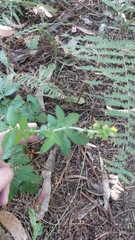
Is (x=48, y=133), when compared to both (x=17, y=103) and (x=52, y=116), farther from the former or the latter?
(x=17, y=103)

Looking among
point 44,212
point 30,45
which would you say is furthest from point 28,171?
point 30,45

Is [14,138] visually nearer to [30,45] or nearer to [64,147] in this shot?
[64,147]

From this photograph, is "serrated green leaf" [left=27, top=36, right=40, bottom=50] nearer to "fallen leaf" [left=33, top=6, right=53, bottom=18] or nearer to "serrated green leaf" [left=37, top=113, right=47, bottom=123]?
"fallen leaf" [left=33, top=6, right=53, bottom=18]

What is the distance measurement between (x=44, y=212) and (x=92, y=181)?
279 millimetres

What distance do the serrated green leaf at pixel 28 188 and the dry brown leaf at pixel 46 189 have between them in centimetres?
8

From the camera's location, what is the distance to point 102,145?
1.77 meters

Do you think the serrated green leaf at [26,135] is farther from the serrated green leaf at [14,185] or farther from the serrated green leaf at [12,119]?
the serrated green leaf at [14,185]

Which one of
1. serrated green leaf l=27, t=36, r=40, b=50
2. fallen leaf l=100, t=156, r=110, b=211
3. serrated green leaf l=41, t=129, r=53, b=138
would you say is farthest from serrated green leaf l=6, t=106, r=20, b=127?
serrated green leaf l=27, t=36, r=40, b=50

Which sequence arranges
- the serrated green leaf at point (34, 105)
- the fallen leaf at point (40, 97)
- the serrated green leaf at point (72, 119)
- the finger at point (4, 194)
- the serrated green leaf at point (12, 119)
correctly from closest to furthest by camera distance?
the serrated green leaf at point (72, 119) → the serrated green leaf at point (12, 119) → the finger at point (4, 194) → the serrated green leaf at point (34, 105) → the fallen leaf at point (40, 97)

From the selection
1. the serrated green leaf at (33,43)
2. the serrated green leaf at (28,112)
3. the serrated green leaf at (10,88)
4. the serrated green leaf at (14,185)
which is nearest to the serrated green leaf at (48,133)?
the serrated green leaf at (14,185)

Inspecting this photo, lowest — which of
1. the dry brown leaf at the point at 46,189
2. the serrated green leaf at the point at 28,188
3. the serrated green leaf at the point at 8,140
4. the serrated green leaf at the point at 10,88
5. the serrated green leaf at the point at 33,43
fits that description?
the dry brown leaf at the point at 46,189

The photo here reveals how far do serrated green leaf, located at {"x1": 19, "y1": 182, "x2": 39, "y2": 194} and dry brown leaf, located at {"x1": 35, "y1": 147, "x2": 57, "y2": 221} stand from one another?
0.08m

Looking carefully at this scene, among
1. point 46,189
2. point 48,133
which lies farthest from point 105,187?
point 48,133

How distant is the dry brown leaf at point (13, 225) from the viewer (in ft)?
5.13
